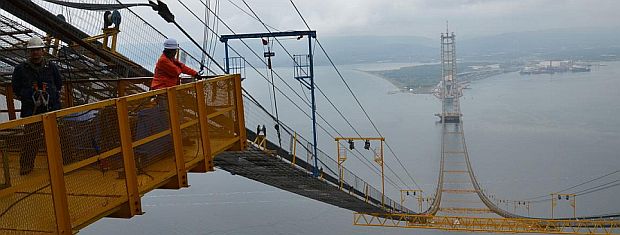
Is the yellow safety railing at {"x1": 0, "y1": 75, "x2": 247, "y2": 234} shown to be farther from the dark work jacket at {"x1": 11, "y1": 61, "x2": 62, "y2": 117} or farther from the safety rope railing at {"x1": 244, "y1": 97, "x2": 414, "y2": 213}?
the safety rope railing at {"x1": 244, "y1": 97, "x2": 414, "y2": 213}

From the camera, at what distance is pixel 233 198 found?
33594mm

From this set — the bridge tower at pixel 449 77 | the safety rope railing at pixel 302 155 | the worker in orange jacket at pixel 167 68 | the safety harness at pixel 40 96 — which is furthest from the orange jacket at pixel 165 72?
the bridge tower at pixel 449 77

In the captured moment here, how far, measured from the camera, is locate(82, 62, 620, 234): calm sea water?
30531 millimetres

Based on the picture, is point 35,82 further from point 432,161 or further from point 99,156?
point 432,161

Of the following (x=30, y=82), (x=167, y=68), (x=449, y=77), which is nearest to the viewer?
(x=30, y=82)

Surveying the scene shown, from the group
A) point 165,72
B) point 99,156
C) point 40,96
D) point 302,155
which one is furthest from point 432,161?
point 99,156

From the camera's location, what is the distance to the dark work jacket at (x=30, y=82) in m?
3.69

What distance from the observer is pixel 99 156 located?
3070 mm

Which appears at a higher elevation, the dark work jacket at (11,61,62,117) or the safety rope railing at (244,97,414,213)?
the dark work jacket at (11,61,62,117)

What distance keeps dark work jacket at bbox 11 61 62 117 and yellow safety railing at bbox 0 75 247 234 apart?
634 millimetres

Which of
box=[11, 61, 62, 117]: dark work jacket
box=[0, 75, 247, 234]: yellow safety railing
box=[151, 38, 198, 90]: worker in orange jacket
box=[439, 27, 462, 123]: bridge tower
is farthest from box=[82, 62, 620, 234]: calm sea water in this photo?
box=[11, 61, 62, 117]: dark work jacket

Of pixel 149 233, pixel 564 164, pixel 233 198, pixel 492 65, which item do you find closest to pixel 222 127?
pixel 149 233

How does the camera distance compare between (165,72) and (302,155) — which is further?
(302,155)

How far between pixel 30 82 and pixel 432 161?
4002cm
